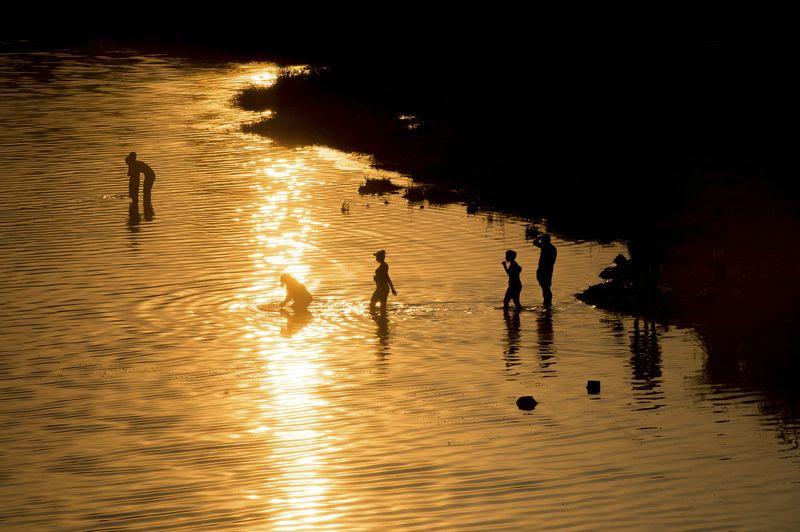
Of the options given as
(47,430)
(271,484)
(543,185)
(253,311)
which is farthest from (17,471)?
(543,185)

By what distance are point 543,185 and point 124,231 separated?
1604cm

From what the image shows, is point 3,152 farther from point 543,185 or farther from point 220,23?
point 220,23

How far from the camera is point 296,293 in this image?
3009 centimetres

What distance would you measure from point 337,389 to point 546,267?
798cm

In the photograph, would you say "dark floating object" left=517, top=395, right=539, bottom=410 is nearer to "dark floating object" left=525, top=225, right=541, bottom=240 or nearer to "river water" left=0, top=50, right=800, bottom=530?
"river water" left=0, top=50, right=800, bottom=530

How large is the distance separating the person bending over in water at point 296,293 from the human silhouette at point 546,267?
5243mm

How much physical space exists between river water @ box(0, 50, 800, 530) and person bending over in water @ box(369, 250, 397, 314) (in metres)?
0.40

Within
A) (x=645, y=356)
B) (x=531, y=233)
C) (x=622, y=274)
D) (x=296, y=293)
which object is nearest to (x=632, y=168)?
(x=531, y=233)

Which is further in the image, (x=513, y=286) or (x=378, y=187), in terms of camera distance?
(x=378, y=187)

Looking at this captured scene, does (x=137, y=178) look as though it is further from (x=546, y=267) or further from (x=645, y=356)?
(x=645, y=356)

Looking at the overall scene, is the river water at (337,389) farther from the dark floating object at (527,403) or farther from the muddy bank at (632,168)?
the muddy bank at (632,168)

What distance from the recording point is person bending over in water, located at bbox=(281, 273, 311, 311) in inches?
1181

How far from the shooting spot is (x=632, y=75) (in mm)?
71375

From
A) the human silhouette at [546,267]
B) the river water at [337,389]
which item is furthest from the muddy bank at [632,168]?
the river water at [337,389]
